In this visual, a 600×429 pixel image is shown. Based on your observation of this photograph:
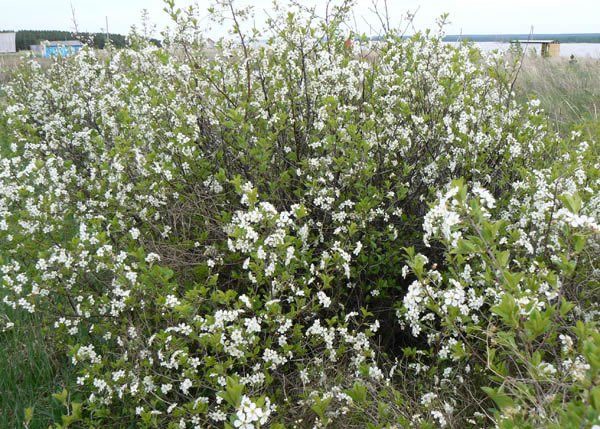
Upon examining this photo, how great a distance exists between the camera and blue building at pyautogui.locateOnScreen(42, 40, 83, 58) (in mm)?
6566

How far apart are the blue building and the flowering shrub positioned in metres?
2.26

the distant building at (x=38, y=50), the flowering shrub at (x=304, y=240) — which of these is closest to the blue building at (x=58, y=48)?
the distant building at (x=38, y=50)

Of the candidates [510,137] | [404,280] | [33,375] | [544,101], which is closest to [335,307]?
[404,280]

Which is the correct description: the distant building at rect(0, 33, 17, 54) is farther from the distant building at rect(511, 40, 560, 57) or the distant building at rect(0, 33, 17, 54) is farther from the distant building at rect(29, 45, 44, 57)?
the distant building at rect(511, 40, 560, 57)

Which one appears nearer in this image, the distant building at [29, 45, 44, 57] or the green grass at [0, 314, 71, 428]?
the green grass at [0, 314, 71, 428]

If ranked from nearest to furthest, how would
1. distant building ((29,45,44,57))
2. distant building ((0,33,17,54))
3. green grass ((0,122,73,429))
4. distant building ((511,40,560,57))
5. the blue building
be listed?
green grass ((0,122,73,429)) → the blue building → distant building ((29,45,44,57)) → distant building ((0,33,17,54)) → distant building ((511,40,560,57))

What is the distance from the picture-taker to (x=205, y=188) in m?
3.61

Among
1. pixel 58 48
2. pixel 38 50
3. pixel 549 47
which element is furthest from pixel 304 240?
pixel 549 47

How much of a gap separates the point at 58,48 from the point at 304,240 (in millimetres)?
5042

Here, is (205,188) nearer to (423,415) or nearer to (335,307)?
(335,307)

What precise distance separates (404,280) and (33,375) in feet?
7.60

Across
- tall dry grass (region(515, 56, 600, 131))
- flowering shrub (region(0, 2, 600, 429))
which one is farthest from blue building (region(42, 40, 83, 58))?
tall dry grass (region(515, 56, 600, 131))

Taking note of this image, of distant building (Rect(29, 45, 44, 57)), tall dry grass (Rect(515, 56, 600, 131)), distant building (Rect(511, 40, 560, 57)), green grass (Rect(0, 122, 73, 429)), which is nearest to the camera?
green grass (Rect(0, 122, 73, 429))

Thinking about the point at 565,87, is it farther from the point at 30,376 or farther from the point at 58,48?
the point at 30,376
